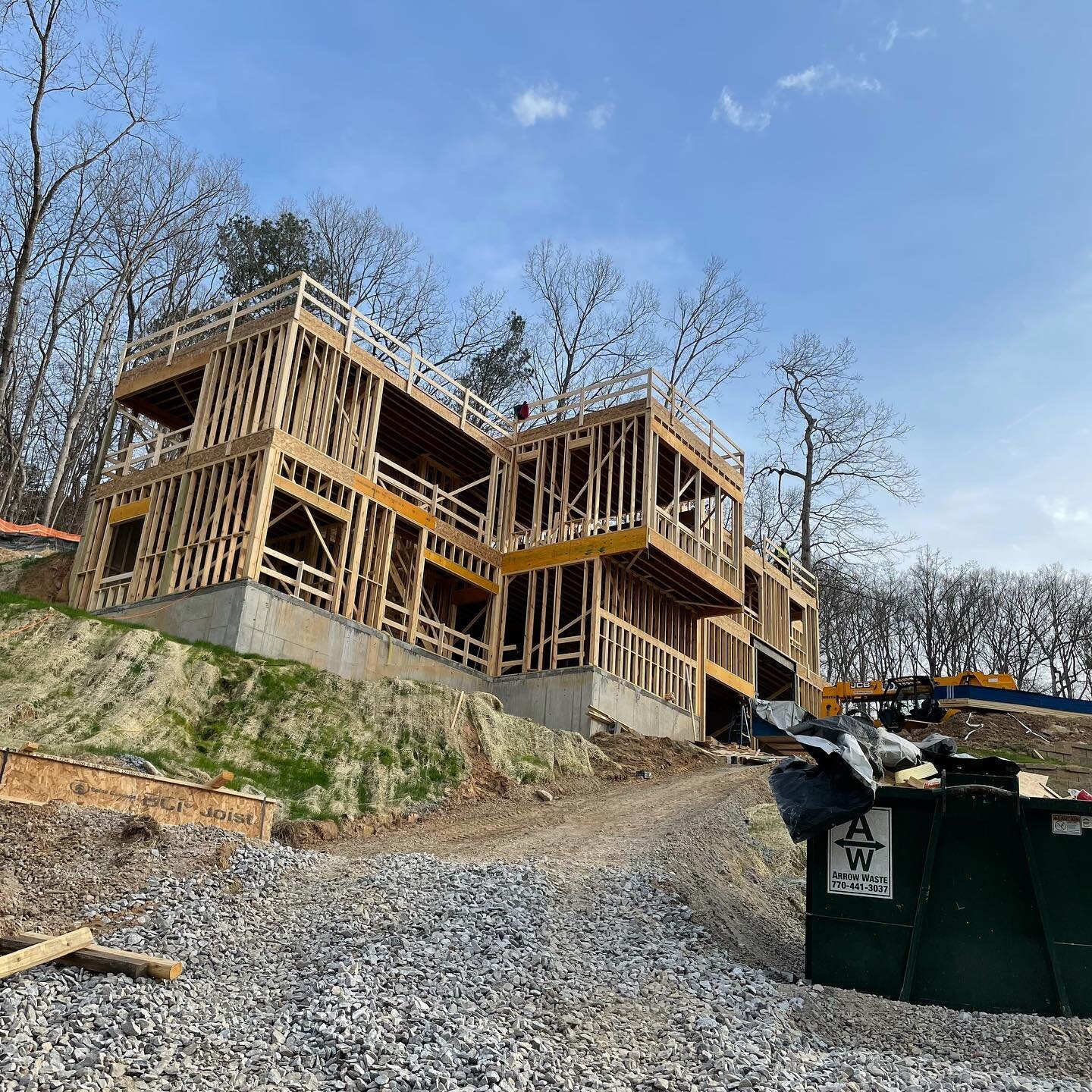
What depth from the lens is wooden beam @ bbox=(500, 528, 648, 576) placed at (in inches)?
917

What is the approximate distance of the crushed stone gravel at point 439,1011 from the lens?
20.2 feet

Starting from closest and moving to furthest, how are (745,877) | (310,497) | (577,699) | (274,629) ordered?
(745,877), (274,629), (310,497), (577,699)

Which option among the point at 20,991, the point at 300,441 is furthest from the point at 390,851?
the point at 300,441

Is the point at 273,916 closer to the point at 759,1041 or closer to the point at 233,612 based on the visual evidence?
the point at 759,1041

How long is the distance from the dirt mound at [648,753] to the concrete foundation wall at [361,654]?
0.50 meters

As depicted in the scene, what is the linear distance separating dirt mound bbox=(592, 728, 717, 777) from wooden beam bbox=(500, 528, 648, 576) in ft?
13.4

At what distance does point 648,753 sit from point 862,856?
45.7ft

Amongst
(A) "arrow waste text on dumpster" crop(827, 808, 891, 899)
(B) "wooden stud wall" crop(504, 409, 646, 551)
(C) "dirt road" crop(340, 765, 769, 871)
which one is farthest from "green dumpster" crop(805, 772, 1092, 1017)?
(B) "wooden stud wall" crop(504, 409, 646, 551)

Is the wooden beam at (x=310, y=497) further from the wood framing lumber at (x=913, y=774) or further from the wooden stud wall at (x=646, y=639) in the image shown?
the wood framing lumber at (x=913, y=774)

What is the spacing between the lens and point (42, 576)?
2414 cm

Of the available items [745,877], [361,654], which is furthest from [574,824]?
[361,654]

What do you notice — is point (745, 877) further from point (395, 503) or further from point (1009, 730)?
point (1009, 730)

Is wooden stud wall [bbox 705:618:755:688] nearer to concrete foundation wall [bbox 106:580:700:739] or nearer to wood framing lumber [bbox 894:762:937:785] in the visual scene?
concrete foundation wall [bbox 106:580:700:739]

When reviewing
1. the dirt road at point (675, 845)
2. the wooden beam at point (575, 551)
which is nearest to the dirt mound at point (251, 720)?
the dirt road at point (675, 845)
